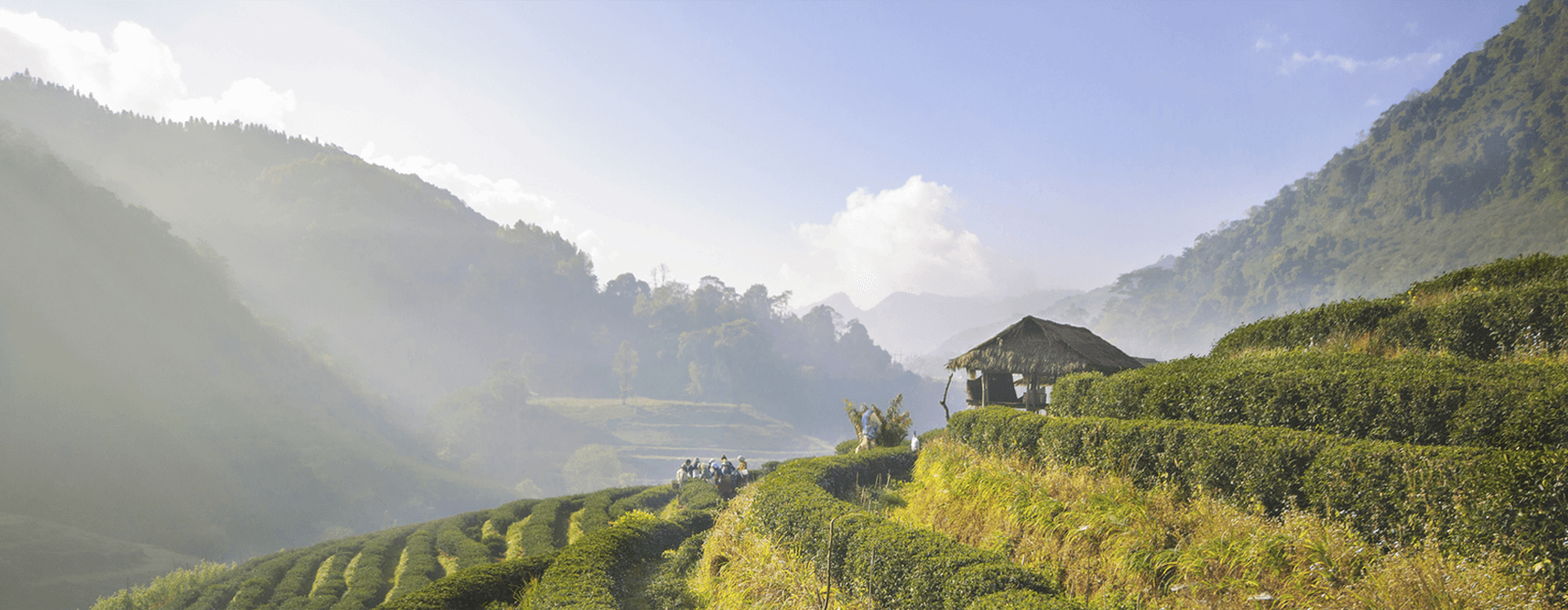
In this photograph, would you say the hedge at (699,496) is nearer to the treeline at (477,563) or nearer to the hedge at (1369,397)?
the treeline at (477,563)

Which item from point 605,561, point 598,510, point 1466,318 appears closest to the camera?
point 1466,318

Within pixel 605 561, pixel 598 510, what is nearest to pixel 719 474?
pixel 598 510

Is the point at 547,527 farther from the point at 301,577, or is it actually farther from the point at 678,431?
the point at 678,431

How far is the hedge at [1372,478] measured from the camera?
475 centimetres

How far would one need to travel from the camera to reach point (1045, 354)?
22.4m

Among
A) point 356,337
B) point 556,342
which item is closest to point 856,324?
point 556,342

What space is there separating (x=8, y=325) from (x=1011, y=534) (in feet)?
239

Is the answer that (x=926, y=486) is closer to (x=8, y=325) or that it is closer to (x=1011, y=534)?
(x=1011, y=534)

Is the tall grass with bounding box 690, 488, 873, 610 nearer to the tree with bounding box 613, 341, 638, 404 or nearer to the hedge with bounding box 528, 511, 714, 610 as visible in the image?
the hedge with bounding box 528, 511, 714, 610

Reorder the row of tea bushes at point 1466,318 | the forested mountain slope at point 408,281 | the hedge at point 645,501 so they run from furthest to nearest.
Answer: the forested mountain slope at point 408,281
the hedge at point 645,501
the row of tea bushes at point 1466,318

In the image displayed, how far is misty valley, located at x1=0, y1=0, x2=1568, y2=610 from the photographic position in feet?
20.3

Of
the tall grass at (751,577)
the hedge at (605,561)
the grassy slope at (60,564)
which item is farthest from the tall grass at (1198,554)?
the grassy slope at (60,564)

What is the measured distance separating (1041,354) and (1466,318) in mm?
13765

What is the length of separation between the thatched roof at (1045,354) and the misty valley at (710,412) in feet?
0.37
